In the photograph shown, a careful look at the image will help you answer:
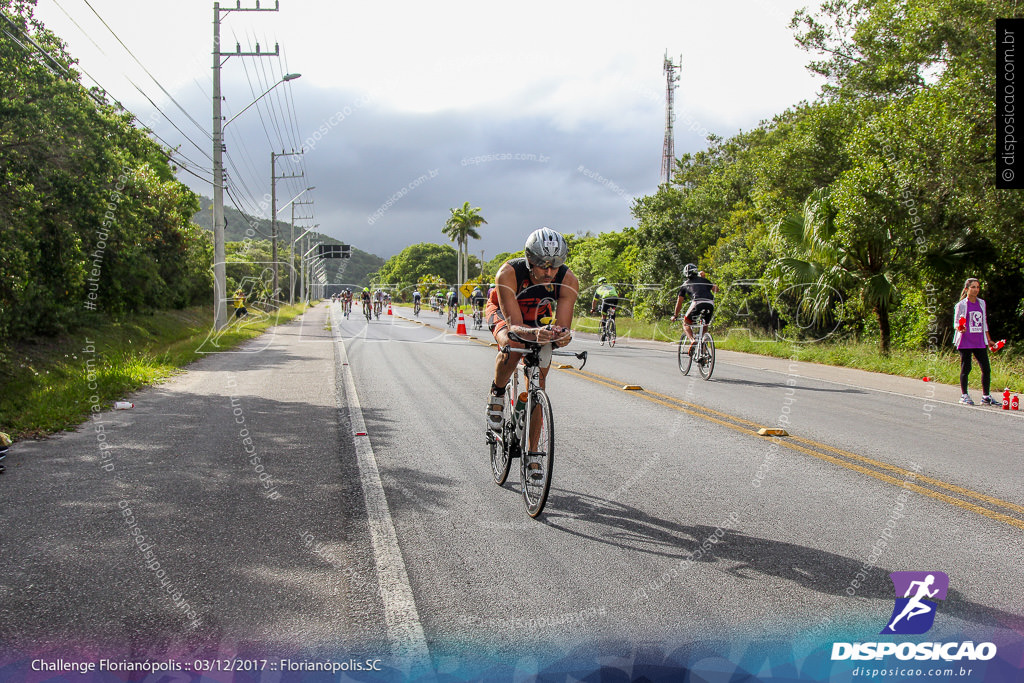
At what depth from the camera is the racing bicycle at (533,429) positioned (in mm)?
4891

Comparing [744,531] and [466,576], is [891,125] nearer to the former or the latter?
[744,531]

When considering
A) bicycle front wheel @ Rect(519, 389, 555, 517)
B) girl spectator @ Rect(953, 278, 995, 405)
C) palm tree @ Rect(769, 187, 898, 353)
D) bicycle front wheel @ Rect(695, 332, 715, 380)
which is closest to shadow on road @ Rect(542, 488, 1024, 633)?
bicycle front wheel @ Rect(519, 389, 555, 517)

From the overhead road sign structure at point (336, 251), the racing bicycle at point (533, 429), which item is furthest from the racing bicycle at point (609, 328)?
the overhead road sign structure at point (336, 251)

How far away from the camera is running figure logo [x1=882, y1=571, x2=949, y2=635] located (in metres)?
3.32

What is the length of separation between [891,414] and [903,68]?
13.9 metres

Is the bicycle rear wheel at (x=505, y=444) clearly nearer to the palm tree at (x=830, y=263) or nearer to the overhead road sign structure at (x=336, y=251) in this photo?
the palm tree at (x=830, y=263)

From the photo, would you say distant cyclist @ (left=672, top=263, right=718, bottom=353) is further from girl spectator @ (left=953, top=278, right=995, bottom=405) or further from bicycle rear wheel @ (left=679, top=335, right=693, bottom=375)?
girl spectator @ (left=953, top=278, right=995, bottom=405)

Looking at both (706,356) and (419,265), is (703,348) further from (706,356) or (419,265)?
(419,265)

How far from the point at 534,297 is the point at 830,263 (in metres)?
14.9

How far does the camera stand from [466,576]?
388 cm

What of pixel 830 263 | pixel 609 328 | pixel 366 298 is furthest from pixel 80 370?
pixel 366 298

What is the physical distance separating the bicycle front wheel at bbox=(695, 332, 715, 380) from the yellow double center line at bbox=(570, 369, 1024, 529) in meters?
3.79

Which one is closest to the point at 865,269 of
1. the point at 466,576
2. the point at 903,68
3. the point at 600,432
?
the point at 903,68

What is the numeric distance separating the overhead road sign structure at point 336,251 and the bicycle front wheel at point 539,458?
69.4 meters
